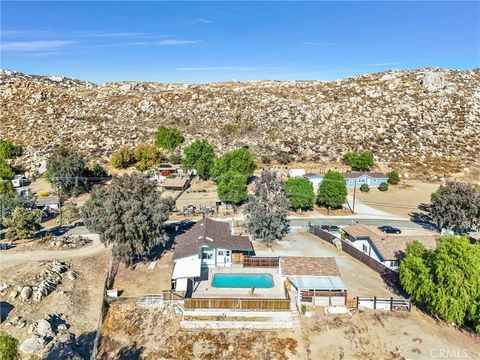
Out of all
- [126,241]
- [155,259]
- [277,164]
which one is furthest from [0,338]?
[277,164]

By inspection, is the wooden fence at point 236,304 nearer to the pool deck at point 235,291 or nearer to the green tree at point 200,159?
the pool deck at point 235,291

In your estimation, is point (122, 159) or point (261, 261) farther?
point (122, 159)

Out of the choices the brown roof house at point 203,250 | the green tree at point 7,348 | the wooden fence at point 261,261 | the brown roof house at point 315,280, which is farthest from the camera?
the wooden fence at point 261,261

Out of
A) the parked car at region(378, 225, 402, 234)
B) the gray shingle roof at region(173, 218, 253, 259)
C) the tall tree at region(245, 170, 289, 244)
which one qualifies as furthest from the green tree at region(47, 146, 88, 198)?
the parked car at region(378, 225, 402, 234)

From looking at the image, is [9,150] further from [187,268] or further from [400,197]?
[400,197]

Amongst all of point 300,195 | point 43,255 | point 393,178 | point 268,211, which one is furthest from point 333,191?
point 43,255

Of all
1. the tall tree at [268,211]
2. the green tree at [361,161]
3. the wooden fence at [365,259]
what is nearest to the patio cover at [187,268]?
the tall tree at [268,211]
